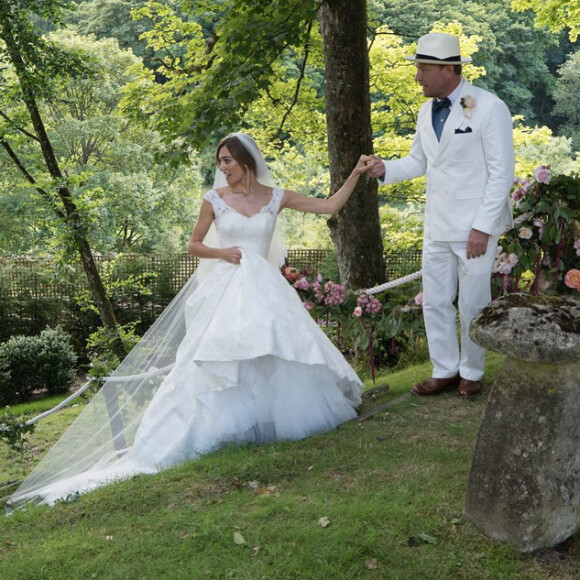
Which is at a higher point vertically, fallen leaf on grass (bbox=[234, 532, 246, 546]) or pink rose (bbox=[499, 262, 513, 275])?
pink rose (bbox=[499, 262, 513, 275])

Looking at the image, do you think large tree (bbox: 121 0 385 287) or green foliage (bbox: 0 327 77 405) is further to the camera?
green foliage (bbox: 0 327 77 405)

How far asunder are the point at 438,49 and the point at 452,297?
1584 millimetres

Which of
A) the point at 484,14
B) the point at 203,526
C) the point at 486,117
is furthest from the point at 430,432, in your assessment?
the point at 484,14

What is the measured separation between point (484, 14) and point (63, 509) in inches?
1416

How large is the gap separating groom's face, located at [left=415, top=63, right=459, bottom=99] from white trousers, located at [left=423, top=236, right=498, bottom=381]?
948mm

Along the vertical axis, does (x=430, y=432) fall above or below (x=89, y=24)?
below

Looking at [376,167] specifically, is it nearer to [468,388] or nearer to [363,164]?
[363,164]

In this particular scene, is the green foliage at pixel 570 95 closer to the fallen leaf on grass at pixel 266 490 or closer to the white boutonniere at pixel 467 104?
the white boutonniere at pixel 467 104

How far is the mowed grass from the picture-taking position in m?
2.85

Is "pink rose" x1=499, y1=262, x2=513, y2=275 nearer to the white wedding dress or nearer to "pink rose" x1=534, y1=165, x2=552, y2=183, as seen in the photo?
"pink rose" x1=534, y1=165, x2=552, y2=183

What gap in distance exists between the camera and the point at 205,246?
4.92m

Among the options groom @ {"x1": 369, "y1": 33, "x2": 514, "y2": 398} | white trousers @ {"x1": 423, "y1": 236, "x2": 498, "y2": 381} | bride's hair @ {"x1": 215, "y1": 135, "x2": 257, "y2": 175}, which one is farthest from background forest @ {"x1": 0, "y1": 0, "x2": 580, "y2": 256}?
white trousers @ {"x1": 423, "y1": 236, "x2": 498, "y2": 381}

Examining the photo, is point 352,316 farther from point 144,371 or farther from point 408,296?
point 144,371

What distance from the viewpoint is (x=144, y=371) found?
17.0 feet
